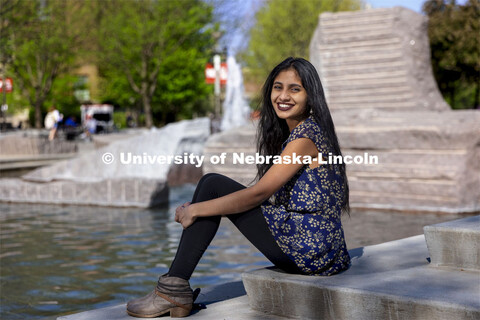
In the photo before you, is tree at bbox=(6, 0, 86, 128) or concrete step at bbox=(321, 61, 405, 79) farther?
tree at bbox=(6, 0, 86, 128)

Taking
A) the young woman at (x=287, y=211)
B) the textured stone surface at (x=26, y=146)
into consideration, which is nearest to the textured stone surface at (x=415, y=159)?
the young woman at (x=287, y=211)

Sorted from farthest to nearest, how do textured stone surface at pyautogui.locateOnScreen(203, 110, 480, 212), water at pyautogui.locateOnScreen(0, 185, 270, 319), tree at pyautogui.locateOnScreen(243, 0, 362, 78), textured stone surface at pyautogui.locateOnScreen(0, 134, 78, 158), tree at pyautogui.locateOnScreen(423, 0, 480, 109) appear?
tree at pyautogui.locateOnScreen(243, 0, 362, 78), tree at pyautogui.locateOnScreen(423, 0, 480, 109), textured stone surface at pyautogui.locateOnScreen(0, 134, 78, 158), textured stone surface at pyautogui.locateOnScreen(203, 110, 480, 212), water at pyautogui.locateOnScreen(0, 185, 270, 319)

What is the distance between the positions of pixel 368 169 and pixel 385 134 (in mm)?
531

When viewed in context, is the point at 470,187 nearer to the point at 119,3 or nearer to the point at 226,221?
the point at 226,221

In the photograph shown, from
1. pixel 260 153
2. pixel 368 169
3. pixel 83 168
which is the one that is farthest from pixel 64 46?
pixel 260 153

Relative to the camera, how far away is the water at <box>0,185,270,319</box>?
4852 millimetres

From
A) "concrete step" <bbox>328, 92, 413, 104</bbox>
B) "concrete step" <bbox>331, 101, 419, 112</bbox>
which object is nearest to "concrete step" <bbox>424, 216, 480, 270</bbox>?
"concrete step" <bbox>331, 101, 419, 112</bbox>

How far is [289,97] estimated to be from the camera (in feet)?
11.8

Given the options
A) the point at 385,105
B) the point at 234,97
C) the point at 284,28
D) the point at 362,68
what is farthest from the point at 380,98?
the point at 284,28

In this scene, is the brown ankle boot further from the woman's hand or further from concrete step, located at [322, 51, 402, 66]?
concrete step, located at [322, 51, 402, 66]

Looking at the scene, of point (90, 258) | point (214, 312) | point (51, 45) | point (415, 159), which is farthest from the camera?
point (51, 45)

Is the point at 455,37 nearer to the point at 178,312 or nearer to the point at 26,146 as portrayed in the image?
the point at 26,146

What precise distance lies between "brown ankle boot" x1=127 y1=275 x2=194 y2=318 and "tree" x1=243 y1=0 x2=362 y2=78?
130ft

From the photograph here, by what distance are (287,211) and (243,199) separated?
0.24 m
